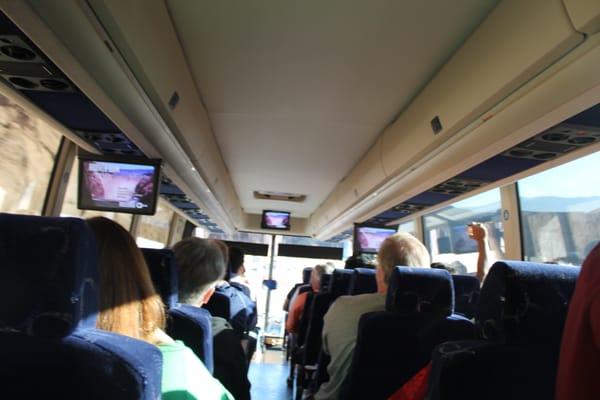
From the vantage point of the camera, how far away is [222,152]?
255 inches

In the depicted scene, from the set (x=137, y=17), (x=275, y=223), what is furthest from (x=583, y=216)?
(x=275, y=223)

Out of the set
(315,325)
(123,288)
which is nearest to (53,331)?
(123,288)

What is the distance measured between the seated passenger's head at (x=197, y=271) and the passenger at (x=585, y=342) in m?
1.89

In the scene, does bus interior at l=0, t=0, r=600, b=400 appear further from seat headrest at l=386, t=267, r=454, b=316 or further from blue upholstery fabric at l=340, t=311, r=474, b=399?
seat headrest at l=386, t=267, r=454, b=316

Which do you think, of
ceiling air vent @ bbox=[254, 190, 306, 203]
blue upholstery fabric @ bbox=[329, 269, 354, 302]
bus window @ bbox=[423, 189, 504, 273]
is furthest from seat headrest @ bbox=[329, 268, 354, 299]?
ceiling air vent @ bbox=[254, 190, 306, 203]

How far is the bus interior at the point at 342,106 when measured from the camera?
2127 millimetres

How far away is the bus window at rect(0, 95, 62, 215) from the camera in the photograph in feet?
10.9

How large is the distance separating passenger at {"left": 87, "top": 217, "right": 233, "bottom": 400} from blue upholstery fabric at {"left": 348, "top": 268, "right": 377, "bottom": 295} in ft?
6.70

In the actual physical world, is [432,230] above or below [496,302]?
above

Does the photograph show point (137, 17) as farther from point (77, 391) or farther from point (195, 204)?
point (195, 204)

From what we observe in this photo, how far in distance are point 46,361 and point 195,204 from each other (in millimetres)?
6490

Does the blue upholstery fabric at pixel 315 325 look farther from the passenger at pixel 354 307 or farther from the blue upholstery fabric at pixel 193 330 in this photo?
the blue upholstery fabric at pixel 193 330

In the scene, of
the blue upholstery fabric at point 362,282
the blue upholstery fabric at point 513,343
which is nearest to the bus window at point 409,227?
the blue upholstery fabric at point 362,282

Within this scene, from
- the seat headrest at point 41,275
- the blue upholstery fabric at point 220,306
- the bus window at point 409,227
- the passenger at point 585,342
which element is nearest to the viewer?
the passenger at point 585,342
